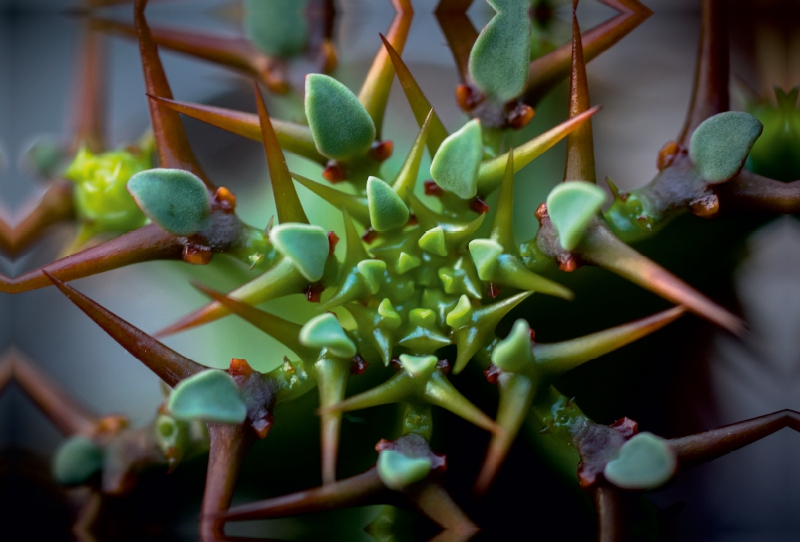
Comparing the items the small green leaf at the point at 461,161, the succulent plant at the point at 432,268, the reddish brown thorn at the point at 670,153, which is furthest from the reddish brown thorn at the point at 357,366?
the reddish brown thorn at the point at 670,153

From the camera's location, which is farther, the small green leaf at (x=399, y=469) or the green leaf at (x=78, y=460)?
the green leaf at (x=78, y=460)

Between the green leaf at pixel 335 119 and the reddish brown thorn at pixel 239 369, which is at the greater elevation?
the green leaf at pixel 335 119

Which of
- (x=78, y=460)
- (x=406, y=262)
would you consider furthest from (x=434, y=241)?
(x=78, y=460)

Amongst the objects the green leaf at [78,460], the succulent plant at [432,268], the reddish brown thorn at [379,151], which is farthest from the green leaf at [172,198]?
the green leaf at [78,460]

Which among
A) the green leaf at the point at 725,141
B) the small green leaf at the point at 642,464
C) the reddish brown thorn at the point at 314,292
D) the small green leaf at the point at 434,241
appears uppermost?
the green leaf at the point at 725,141

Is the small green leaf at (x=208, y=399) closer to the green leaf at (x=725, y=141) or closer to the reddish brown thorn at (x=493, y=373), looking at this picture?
the reddish brown thorn at (x=493, y=373)

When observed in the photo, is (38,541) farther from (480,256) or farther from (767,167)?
(767,167)

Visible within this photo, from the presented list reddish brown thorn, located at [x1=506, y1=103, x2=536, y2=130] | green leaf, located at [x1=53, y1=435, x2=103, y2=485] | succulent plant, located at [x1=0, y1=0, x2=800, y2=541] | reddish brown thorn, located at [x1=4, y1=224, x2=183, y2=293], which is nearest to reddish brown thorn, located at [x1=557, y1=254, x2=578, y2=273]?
succulent plant, located at [x1=0, y1=0, x2=800, y2=541]
